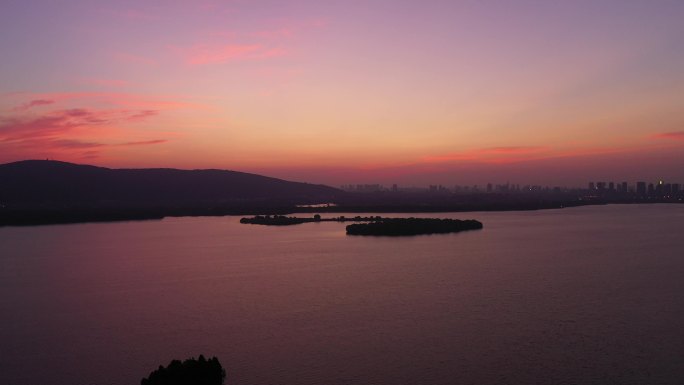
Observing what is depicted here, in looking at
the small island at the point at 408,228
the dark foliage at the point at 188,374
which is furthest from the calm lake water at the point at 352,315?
the small island at the point at 408,228

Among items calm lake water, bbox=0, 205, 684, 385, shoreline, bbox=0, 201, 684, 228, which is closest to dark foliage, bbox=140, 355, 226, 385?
calm lake water, bbox=0, 205, 684, 385

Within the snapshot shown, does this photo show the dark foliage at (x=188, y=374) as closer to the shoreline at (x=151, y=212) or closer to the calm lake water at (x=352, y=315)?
the calm lake water at (x=352, y=315)

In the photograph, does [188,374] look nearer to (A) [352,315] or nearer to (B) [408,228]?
(A) [352,315]

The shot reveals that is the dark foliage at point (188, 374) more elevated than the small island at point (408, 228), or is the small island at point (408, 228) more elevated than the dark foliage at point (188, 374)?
the small island at point (408, 228)

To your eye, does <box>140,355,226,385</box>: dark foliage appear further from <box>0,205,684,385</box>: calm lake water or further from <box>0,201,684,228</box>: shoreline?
<box>0,201,684,228</box>: shoreline

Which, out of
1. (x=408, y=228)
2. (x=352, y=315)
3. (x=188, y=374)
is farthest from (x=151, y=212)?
(x=188, y=374)

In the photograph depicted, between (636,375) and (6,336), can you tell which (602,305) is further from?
(6,336)

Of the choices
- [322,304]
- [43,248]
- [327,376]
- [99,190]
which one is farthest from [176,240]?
[99,190]
